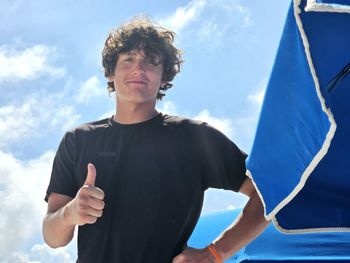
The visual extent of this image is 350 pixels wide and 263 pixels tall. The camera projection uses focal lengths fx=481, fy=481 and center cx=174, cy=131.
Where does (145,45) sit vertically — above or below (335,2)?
above

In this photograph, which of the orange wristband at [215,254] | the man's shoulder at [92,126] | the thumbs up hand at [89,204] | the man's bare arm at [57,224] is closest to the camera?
the thumbs up hand at [89,204]

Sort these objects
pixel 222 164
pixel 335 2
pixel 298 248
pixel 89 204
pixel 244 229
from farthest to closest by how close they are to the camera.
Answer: pixel 298 248 → pixel 222 164 → pixel 244 229 → pixel 89 204 → pixel 335 2

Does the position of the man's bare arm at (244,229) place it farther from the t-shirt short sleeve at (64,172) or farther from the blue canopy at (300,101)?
the t-shirt short sleeve at (64,172)

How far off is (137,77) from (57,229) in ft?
2.83

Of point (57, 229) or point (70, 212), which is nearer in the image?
point (70, 212)

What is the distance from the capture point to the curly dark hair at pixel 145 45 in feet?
8.90

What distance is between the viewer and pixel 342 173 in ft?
7.06

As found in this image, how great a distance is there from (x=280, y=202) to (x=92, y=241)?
3.17 feet

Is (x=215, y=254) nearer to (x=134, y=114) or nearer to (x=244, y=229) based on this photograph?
(x=244, y=229)

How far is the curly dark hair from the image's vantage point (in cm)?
271

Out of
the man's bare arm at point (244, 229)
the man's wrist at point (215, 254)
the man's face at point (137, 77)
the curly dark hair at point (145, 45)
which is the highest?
the curly dark hair at point (145, 45)

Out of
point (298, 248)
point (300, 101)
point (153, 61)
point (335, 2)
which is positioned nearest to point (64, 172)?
point (153, 61)

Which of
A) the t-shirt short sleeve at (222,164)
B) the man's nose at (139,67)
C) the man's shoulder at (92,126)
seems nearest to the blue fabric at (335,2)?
the t-shirt short sleeve at (222,164)

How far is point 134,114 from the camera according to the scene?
256 cm
